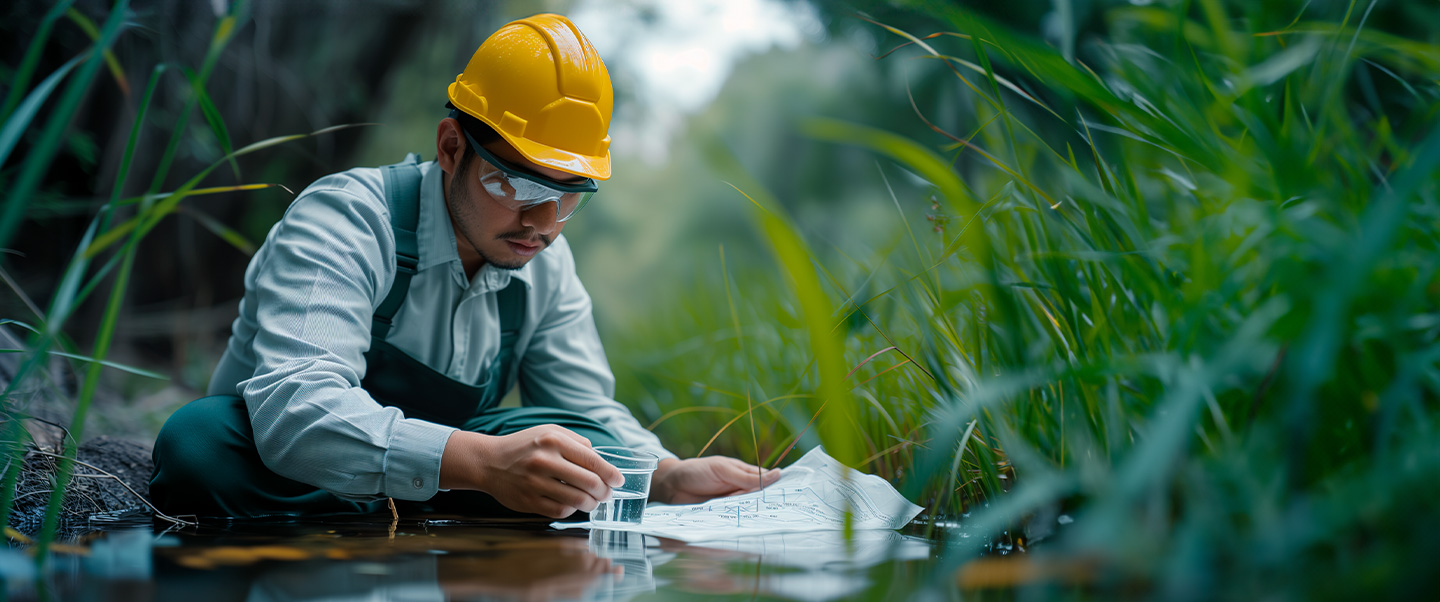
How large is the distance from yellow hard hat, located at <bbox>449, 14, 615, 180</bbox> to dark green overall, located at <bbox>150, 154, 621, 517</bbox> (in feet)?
0.79

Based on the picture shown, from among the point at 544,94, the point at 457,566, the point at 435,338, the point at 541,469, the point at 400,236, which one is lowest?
the point at 457,566

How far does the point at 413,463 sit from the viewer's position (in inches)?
45.7

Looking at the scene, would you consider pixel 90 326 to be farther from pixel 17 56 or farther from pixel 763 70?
pixel 763 70

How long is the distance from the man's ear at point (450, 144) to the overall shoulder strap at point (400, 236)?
9 cm

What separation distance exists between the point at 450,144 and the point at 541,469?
0.68 metres

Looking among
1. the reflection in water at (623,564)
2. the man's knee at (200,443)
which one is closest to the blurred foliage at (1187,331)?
the reflection in water at (623,564)

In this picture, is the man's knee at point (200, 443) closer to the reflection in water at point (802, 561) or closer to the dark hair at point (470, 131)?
the dark hair at point (470, 131)

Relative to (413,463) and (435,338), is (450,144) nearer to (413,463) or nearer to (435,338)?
(435,338)

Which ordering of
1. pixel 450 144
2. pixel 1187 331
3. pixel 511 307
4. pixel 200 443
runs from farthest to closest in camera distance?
1. pixel 511 307
2. pixel 450 144
3. pixel 200 443
4. pixel 1187 331

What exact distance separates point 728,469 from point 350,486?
59cm

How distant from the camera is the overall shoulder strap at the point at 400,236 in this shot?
1.46 meters

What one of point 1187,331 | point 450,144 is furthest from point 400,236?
point 1187,331

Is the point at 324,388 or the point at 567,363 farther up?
the point at 567,363

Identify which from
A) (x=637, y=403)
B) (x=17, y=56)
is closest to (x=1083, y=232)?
(x=637, y=403)
